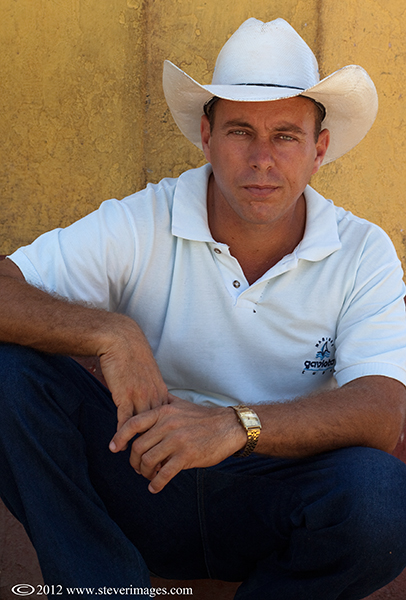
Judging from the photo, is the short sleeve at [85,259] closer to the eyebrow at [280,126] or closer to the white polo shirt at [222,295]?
the white polo shirt at [222,295]

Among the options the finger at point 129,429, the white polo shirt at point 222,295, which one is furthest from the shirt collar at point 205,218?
the finger at point 129,429

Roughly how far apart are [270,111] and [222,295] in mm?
659

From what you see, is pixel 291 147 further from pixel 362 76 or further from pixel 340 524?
pixel 340 524

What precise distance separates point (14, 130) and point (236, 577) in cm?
208

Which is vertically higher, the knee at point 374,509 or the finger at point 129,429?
the finger at point 129,429

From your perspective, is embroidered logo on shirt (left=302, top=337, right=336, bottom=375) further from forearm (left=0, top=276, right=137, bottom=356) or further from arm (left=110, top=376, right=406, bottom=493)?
forearm (left=0, top=276, right=137, bottom=356)

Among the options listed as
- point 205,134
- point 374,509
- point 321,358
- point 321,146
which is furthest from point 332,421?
point 205,134

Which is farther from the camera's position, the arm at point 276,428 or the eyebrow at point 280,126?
the eyebrow at point 280,126

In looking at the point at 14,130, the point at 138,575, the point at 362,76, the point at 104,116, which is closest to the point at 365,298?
the point at 362,76

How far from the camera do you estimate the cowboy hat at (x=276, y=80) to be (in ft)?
7.89

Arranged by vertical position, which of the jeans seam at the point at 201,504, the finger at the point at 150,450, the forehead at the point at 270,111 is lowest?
the jeans seam at the point at 201,504

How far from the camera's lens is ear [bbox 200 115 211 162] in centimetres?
269

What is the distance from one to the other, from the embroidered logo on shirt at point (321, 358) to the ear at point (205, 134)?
83 cm

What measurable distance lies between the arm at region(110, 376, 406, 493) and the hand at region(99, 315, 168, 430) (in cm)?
6
